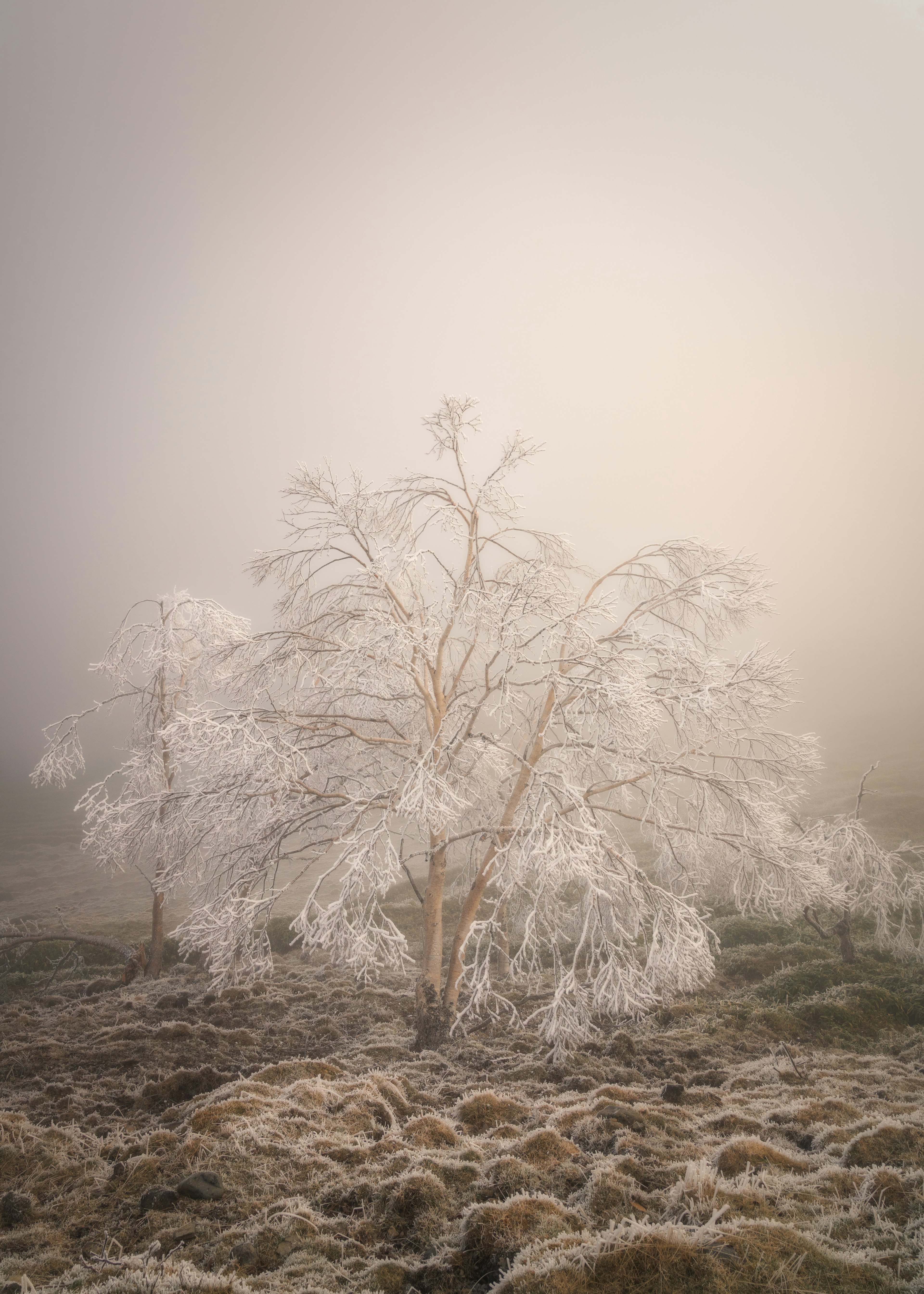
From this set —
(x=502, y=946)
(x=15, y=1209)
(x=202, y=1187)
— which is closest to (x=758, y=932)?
(x=502, y=946)

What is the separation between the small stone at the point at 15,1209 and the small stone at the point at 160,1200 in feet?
2.61

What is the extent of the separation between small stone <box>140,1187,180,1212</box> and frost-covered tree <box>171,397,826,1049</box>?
237 cm

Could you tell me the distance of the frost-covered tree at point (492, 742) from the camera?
6.71m

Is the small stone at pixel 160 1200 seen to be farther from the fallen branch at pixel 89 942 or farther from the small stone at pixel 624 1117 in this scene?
the fallen branch at pixel 89 942

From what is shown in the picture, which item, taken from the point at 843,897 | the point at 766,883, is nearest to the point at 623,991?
the point at 766,883

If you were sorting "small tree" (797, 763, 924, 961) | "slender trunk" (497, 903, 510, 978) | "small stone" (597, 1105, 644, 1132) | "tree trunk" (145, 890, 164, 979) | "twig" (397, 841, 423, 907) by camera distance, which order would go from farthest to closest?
"tree trunk" (145, 890, 164, 979) → "slender trunk" (497, 903, 510, 978) → "small tree" (797, 763, 924, 961) → "twig" (397, 841, 423, 907) → "small stone" (597, 1105, 644, 1132)

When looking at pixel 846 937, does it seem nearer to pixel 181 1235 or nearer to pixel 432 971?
pixel 432 971

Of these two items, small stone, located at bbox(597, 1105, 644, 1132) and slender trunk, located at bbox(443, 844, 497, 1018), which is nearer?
small stone, located at bbox(597, 1105, 644, 1132)

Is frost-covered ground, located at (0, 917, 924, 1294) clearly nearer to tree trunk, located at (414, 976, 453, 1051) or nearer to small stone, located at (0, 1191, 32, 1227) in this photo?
small stone, located at (0, 1191, 32, 1227)

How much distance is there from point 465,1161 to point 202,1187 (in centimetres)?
193

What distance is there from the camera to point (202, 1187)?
3.94 metres

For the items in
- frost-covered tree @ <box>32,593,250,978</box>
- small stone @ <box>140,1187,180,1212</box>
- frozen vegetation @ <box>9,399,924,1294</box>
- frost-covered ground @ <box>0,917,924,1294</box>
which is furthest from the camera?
frost-covered tree @ <box>32,593,250,978</box>

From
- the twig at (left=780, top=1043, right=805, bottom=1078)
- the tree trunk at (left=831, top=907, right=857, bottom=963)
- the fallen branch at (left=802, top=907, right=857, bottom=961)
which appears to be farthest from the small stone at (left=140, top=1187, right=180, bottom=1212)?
the tree trunk at (left=831, top=907, right=857, bottom=963)

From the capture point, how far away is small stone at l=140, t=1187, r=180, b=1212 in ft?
12.7
